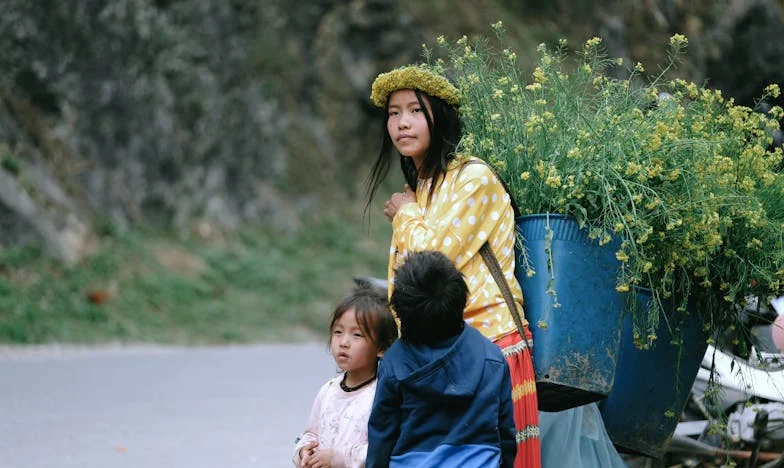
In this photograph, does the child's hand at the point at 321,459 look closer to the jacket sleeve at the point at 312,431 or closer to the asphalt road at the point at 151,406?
the jacket sleeve at the point at 312,431

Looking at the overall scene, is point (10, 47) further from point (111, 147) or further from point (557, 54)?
point (557, 54)

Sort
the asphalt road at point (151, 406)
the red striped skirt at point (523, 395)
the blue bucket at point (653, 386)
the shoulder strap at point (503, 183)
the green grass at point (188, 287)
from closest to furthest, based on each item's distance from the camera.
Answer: the red striped skirt at point (523, 395) → the shoulder strap at point (503, 183) → the blue bucket at point (653, 386) → the asphalt road at point (151, 406) → the green grass at point (188, 287)

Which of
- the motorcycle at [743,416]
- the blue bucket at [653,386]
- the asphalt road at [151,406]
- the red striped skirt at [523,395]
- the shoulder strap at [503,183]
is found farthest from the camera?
the asphalt road at [151,406]

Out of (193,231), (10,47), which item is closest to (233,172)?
(193,231)

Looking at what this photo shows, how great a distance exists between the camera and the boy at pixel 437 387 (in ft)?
10.3

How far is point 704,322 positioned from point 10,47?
13284mm

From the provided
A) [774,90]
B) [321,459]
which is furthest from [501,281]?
[774,90]

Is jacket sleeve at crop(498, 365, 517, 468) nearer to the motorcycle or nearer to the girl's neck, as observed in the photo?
the girl's neck

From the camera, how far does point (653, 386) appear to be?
13.2 ft

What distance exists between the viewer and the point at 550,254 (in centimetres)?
360

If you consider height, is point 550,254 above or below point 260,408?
below

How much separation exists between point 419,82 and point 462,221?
1.69 feet

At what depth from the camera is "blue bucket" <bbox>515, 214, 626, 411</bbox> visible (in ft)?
11.7

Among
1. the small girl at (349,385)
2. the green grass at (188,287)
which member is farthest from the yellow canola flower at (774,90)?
the green grass at (188,287)
